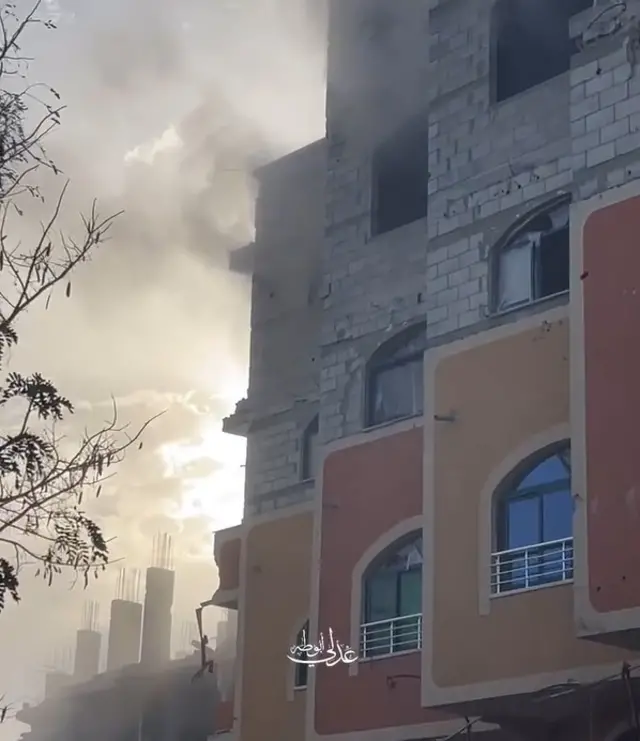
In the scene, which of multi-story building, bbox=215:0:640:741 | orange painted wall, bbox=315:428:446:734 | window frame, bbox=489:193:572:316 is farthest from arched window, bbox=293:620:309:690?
window frame, bbox=489:193:572:316

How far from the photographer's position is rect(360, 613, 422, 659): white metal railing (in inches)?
593

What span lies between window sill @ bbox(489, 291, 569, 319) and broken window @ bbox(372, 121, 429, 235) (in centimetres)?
331

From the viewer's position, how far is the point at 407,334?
17391 mm

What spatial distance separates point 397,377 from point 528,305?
2743 mm

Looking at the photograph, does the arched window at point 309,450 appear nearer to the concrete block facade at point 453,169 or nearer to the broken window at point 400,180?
the concrete block facade at point 453,169

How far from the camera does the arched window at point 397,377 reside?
17141 millimetres

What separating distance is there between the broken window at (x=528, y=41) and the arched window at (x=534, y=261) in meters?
1.68

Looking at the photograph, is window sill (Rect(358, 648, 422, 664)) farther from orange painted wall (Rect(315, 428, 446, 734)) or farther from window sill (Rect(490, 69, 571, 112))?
window sill (Rect(490, 69, 571, 112))

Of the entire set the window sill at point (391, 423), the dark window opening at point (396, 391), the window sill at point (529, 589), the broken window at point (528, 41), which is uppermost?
the broken window at point (528, 41)

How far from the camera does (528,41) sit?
54.3 feet

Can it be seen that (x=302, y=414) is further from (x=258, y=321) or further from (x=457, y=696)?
(x=457, y=696)

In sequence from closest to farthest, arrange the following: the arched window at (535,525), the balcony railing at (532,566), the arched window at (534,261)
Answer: the balcony railing at (532,566) < the arched window at (535,525) < the arched window at (534,261)

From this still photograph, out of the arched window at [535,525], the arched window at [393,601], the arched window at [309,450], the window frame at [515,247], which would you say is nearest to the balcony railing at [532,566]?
the arched window at [535,525]

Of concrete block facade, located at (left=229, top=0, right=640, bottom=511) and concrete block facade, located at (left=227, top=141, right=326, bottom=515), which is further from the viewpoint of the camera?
concrete block facade, located at (left=227, top=141, right=326, bottom=515)
